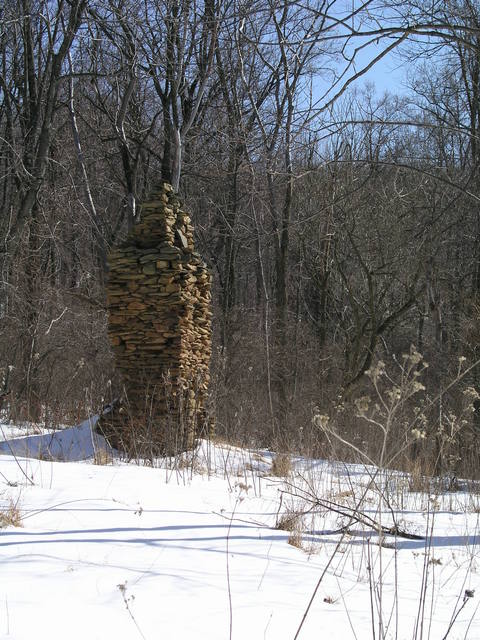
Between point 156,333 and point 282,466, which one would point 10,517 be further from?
point 156,333

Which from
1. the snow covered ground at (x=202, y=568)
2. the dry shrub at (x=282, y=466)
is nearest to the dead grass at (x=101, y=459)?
the snow covered ground at (x=202, y=568)

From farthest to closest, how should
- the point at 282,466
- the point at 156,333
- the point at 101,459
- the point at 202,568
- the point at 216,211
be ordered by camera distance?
the point at 216,211 → the point at 156,333 → the point at 282,466 → the point at 101,459 → the point at 202,568

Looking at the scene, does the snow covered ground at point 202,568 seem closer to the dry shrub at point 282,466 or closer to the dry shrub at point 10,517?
the dry shrub at point 10,517

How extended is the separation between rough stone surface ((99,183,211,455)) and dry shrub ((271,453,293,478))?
1.58 metres

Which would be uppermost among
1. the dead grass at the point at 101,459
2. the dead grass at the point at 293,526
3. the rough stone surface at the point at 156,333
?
the rough stone surface at the point at 156,333

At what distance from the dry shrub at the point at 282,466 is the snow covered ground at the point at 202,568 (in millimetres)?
1621

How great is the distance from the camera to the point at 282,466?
6551 mm

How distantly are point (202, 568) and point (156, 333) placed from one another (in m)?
5.70

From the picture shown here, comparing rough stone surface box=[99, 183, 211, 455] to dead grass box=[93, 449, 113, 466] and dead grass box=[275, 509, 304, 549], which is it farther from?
dead grass box=[275, 509, 304, 549]

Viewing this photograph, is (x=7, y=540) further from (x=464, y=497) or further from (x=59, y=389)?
(x=59, y=389)

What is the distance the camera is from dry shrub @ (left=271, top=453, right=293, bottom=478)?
6.48 metres

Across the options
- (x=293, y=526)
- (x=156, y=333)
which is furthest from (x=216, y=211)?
(x=293, y=526)

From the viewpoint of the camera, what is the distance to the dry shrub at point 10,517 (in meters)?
3.04

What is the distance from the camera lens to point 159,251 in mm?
8430
